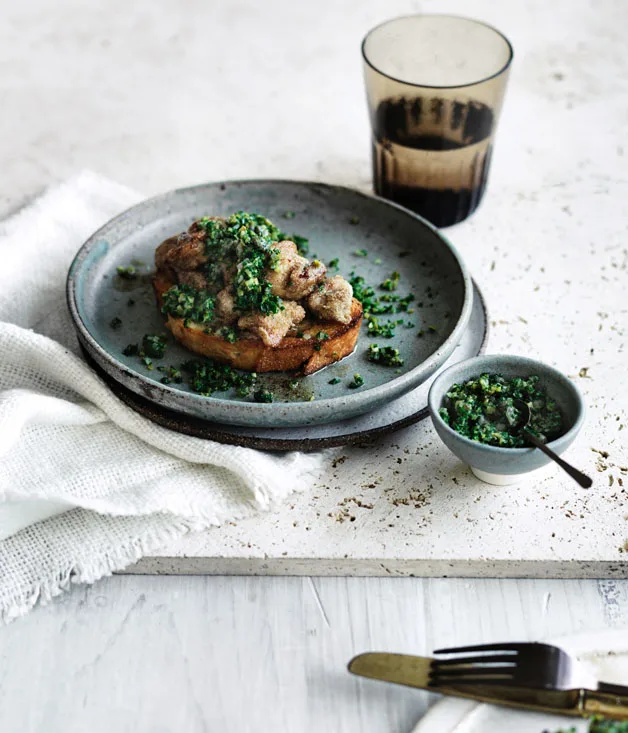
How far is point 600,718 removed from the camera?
7.32ft

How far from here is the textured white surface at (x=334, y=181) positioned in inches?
98.8

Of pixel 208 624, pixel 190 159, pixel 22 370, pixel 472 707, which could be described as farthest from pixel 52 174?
pixel 472 707

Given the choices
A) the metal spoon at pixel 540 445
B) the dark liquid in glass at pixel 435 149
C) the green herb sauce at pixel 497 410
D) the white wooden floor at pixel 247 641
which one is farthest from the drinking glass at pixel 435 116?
the white wooden floor at pixel 247 641

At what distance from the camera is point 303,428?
9.74ft

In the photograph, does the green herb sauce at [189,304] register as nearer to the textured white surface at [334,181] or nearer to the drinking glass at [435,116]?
the textured white surface at [334,181]

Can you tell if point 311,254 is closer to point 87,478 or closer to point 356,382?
point 356,382

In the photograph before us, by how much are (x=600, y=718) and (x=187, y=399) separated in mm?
1468

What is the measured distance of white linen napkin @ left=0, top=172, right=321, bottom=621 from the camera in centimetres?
273

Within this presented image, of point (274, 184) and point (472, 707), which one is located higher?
point (274, 184)

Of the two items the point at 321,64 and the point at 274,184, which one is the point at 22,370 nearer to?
the point at 274,184

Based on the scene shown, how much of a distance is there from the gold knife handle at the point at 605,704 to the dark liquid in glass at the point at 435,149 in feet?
7.62

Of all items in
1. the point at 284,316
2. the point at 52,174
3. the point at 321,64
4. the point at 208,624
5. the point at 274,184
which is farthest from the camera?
the point at 321,64

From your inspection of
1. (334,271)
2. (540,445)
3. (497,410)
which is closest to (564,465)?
(540,445)

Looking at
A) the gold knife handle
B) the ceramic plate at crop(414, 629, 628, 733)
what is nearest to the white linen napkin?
the ceramic plate at crop(414, 629, 628, 733)
